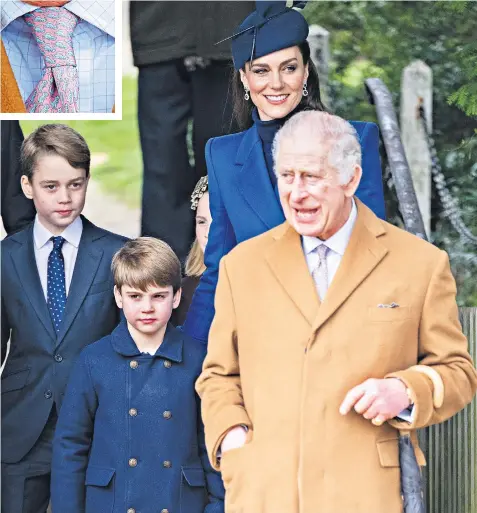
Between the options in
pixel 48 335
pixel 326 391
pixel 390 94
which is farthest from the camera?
pixel 390 94

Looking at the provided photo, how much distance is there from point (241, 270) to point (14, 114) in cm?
173

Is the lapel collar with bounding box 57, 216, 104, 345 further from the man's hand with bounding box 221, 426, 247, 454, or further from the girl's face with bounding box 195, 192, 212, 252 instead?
the man's hand with bounding box 221, 426, 247, 454

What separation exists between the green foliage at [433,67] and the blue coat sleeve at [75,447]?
1.84 metres

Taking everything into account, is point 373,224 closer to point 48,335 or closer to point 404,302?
point 404,302

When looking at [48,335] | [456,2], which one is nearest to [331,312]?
[48,335]

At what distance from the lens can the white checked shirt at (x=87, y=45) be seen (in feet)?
17.1

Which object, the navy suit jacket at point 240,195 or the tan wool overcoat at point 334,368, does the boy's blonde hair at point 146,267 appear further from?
the tan wool overcoat at point 334,368

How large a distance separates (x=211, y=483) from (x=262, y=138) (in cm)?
135

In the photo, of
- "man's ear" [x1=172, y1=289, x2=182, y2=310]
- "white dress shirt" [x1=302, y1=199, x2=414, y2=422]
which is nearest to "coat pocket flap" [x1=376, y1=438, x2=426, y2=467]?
"white dress shirt" [x1=302, y1=199, x2=414, y2=422]

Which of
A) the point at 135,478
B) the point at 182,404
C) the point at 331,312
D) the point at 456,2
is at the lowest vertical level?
the point at 135,478

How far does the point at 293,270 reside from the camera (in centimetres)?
391

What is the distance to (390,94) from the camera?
225 inches

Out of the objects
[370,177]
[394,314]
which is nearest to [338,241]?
[394,314]

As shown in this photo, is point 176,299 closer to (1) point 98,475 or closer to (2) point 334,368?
(1) point 98,475
